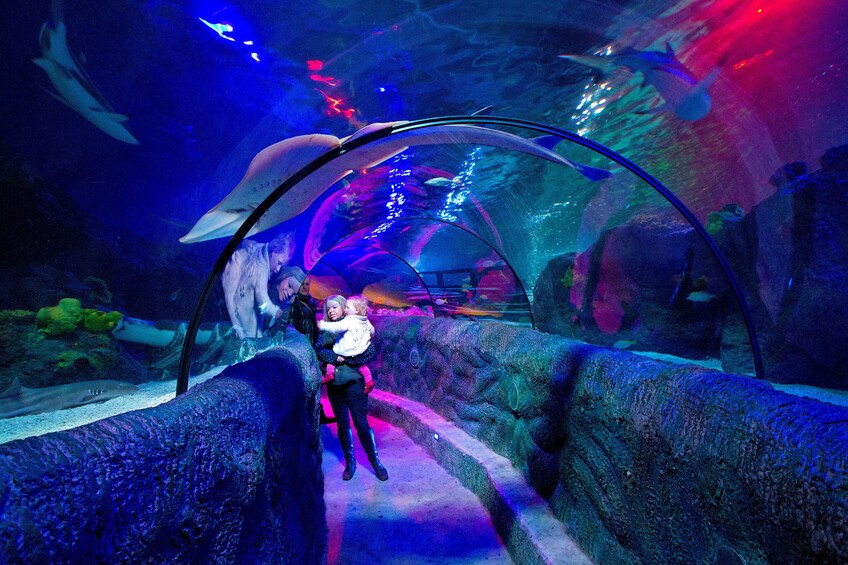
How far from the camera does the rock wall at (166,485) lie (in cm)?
82

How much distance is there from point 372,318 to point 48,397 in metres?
6.10

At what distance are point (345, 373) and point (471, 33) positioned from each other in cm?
450

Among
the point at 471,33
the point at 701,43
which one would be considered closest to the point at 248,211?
the point at 471,33

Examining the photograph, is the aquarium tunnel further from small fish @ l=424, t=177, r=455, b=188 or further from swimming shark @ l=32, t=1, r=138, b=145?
small fish @ l=424, t=177, r=455, b=188

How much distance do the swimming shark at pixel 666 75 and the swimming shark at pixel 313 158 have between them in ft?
9.61

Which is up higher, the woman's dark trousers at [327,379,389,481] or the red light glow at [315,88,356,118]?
the red light glow at [315,88,356,118]

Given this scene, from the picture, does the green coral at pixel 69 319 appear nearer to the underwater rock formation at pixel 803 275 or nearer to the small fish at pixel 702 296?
the small fish at pixel 702 296

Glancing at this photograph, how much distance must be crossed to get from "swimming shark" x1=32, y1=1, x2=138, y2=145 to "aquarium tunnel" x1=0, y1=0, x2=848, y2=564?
0.03 m

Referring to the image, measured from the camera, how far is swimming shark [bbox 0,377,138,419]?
10.8 ft

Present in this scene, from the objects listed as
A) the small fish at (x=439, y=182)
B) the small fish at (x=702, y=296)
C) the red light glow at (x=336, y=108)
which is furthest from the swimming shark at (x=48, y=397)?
the small fish at (x=702, y=296)

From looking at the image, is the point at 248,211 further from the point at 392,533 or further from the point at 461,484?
the point at 461,484

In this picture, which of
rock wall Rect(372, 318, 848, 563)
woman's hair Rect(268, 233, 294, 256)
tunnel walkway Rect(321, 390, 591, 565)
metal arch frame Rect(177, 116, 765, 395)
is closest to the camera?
rock wall Rect(372, 318, 848, 563)

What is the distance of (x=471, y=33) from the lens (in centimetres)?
434

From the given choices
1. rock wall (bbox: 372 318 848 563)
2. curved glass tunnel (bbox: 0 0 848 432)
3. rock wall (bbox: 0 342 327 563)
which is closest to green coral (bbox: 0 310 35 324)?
curved glass tunnel (bbox: 0 0 848 432)
